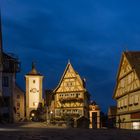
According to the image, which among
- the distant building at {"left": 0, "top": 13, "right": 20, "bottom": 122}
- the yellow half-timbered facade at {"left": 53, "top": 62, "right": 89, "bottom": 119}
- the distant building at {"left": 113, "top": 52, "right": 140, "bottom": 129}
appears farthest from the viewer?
the yellow half-timbered facade at {"left": 53, "top": 62, "right": 89, "bottom": 119}

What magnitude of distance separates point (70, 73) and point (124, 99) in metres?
23.3

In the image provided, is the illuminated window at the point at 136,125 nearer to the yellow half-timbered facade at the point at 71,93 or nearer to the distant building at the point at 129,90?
the distant building at the point at 129,90

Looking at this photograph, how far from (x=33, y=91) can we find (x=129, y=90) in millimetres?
55568

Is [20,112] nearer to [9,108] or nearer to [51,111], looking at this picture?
[51,111]

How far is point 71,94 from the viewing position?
82.0 metres

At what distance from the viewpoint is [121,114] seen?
6022 centimetres

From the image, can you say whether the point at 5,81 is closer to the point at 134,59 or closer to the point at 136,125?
the point at 134,59

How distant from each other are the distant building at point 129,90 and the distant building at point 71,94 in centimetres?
1860

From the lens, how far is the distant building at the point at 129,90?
52.7 m

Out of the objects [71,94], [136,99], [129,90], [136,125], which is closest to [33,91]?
[71,94]

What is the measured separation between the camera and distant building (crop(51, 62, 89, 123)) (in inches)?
3201

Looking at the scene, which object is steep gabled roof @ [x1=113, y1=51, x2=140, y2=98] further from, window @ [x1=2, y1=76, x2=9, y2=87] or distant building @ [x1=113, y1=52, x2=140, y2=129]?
window @ [x1=2, y1=76, x2=9, y2=87]

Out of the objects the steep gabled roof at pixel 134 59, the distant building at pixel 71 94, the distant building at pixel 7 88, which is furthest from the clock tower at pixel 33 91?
the steep gabled roof at pixel 134 59

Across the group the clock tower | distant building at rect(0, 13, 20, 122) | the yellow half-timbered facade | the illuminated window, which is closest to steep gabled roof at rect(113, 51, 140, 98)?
the illuminated window
